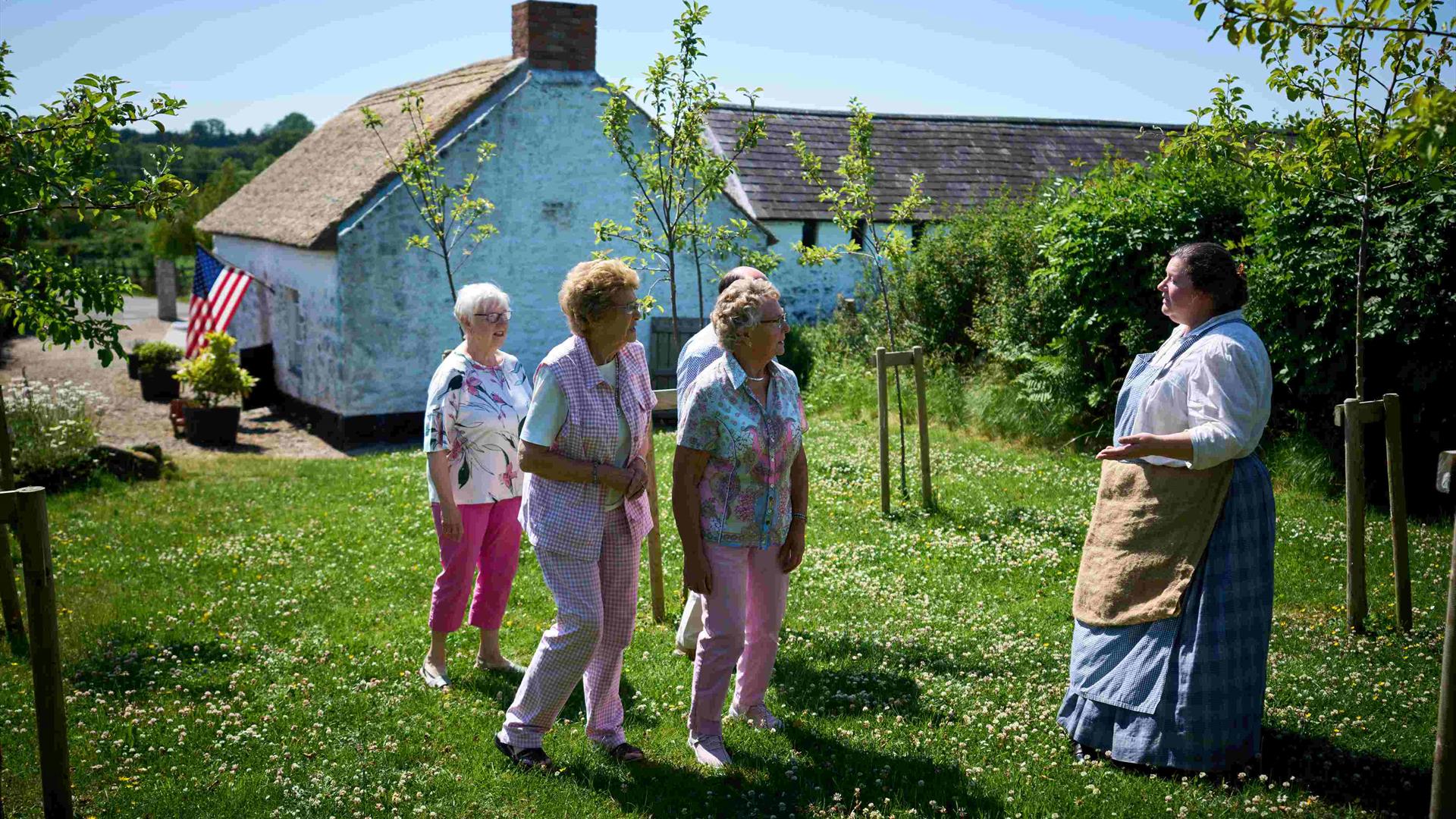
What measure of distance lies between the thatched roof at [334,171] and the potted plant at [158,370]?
8.16 ft

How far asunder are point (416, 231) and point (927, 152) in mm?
12959

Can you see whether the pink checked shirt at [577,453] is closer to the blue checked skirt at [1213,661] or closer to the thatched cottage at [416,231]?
the blue checked skirt at [1213,661]

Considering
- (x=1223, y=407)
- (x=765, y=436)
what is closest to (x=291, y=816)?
(x=765, y=436)

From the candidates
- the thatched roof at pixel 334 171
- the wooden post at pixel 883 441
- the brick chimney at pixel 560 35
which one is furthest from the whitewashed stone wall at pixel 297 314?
the wooden post at pixel 883 441

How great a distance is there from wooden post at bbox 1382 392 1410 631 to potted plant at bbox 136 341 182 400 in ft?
62.3

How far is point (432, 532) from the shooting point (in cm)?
932

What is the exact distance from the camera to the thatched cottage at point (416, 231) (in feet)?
51.9

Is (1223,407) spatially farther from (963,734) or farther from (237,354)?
(237,354)

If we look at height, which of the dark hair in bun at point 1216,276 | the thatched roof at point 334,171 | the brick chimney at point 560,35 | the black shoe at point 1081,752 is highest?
the brick chimney at point 560,35

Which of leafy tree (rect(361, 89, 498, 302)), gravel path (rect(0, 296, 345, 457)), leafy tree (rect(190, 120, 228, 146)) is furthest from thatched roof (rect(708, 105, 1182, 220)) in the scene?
leafy tree (rect(190, 120, 228, 146))

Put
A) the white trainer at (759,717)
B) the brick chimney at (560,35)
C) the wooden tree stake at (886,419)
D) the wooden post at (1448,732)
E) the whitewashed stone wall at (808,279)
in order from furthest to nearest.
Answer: the whitewashed stone wall at (808,279), the brick chimney at (560,35), the wooden tree stake at (886,419), the white trainer at (759,717), the wooden post at (1448,732)

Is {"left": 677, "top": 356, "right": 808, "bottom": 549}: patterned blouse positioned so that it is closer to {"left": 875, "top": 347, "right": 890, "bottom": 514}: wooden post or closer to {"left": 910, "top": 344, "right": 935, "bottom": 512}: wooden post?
{"left": 875, "top": 347, "right": 890, "bottom": 514}: wooden post

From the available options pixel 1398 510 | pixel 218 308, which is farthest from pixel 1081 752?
pixel 218 308

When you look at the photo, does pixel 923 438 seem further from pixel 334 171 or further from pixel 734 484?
pixel 334 171
